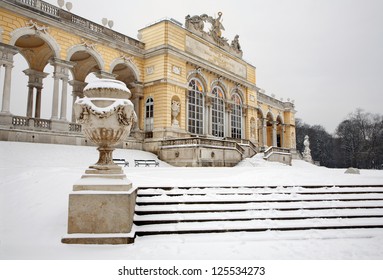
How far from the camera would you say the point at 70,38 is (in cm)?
1742

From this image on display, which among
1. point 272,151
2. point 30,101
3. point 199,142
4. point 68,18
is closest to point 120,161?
point 199,142

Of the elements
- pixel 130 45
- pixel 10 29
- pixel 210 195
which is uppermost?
pixel 130 45

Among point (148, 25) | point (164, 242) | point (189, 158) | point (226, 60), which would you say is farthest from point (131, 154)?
point (226, 60)

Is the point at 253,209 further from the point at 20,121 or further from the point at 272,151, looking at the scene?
the point at 272,151

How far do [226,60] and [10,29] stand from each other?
Answer: 64.5 feet

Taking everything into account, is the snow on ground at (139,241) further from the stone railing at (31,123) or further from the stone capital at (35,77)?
the stone capital at (35,77)

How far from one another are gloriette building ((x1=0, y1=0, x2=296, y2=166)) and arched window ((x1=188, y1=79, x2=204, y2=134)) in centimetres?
10

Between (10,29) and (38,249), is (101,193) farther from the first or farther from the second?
(10,29)

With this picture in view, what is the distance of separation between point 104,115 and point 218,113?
A: 73.3ft

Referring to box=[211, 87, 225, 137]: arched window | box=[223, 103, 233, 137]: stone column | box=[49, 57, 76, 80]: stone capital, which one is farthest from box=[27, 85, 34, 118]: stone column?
box=[223, 103, 233, 137]: stone column

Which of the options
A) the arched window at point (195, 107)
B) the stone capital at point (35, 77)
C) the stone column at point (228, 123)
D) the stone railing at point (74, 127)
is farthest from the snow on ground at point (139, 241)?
the stone column at point (228, 123)

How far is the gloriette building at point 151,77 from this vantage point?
15.0m

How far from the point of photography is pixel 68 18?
1725 cm

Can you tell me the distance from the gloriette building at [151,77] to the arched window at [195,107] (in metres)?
0.10
